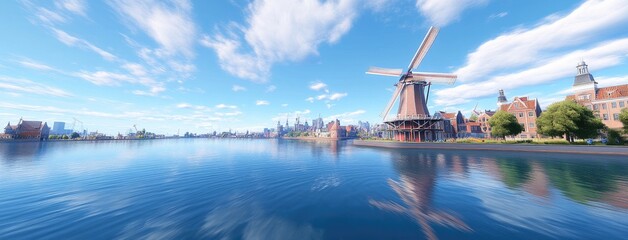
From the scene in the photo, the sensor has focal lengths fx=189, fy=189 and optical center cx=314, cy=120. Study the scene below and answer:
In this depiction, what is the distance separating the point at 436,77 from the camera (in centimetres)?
4978

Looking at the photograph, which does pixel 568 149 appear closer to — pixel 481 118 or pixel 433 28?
pixel 433 28

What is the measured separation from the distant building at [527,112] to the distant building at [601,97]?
770cm

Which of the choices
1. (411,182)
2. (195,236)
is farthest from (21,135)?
(411,182)

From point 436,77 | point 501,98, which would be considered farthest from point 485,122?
point 436,77

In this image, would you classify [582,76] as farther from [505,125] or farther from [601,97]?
[505,125]

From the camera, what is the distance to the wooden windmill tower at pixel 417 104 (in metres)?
47.7

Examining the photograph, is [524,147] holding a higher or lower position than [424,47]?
lower

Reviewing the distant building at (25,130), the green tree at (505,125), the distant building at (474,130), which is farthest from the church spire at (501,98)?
the distant building at (25,130)

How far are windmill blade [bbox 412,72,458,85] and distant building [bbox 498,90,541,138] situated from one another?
30374 millimetres

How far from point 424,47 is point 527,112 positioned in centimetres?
4296

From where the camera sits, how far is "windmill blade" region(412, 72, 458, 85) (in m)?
47.7

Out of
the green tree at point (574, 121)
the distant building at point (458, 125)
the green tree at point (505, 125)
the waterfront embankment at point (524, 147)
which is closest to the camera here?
the waterfront embankment at point (524, 147)

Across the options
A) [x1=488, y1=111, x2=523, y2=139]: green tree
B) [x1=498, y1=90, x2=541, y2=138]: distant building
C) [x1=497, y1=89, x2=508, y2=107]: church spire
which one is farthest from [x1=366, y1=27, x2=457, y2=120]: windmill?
[x1=497, y1=89, x2=508, y2=107]: church spire

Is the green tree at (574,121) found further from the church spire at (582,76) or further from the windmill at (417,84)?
the church spire at (582,76)
